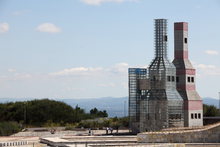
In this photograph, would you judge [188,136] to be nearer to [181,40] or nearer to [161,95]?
[161,95]

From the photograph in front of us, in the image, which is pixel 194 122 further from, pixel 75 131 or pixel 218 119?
pixel 75 131

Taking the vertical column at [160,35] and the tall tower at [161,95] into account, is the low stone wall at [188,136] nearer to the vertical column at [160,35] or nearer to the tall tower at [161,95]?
the tall tower at [161,95]

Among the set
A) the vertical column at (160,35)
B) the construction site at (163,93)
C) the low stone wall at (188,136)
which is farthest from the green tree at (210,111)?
the low stone wall at (188,136)

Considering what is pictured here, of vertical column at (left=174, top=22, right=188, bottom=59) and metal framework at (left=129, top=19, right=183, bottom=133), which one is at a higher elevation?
vertical column at (left=174, top=22, right=188, bottom=59)

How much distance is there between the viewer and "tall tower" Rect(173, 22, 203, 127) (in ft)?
247

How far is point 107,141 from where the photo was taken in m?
57.1

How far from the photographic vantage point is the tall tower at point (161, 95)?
7288 cm

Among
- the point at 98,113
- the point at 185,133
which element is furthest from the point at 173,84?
the point at 98,113

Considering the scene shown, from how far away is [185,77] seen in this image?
2985 inches

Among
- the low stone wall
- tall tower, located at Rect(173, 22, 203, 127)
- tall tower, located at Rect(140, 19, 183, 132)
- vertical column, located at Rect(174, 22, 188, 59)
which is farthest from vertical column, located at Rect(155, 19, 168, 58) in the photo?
the low stone wall

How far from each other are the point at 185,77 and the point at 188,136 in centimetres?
2054

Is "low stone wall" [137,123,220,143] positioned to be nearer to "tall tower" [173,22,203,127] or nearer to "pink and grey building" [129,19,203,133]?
"pink and grey building" [129,19,203,133]

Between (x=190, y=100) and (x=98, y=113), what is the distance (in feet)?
160

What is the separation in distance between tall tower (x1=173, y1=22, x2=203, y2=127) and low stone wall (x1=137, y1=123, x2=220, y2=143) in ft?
61.1
